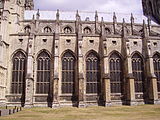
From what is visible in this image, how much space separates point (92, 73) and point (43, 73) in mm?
7394

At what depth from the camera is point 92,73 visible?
2903cm

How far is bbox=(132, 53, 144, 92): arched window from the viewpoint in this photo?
1158 inches

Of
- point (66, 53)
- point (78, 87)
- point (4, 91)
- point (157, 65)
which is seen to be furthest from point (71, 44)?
point (157, 65)

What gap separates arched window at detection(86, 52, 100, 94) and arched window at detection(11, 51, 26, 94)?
9.67 m

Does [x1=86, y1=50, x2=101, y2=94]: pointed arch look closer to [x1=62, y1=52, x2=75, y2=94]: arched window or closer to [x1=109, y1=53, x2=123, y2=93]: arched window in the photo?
[x1=109, y1=53, x2=123, y2=93]: arched window

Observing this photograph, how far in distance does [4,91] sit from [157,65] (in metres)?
23.7

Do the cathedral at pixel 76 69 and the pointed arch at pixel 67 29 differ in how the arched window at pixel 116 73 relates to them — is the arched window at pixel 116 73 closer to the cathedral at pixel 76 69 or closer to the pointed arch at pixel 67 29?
the cathedral at pixel 76 69

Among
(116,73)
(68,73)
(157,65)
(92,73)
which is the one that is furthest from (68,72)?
(157,65)

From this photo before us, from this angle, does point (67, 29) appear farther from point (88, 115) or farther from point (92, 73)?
point (88, 115)

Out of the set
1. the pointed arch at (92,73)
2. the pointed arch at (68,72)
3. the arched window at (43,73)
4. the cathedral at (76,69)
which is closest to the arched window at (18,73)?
the cathedral at (76,69)

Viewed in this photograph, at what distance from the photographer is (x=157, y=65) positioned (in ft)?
100

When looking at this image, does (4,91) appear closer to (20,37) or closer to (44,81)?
(44,81)

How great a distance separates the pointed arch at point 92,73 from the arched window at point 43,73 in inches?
235

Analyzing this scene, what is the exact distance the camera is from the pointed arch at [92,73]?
1126 inches
